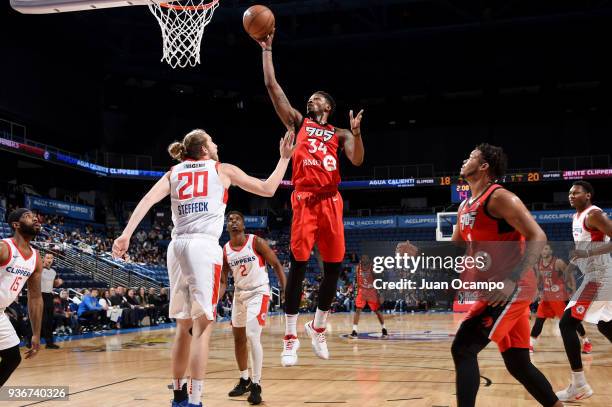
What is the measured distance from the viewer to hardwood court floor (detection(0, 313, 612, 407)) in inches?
259

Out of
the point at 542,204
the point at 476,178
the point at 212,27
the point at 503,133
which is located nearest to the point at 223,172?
the point at 476,178

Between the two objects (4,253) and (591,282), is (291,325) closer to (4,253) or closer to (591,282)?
(4,253)

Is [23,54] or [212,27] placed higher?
[212,27]

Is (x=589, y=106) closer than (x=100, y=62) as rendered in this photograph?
No

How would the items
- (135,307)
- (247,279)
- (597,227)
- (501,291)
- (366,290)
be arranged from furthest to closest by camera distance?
(135,307), (366,290), (247,279), (597,227), (501,291)

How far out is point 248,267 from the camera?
7.27 metres

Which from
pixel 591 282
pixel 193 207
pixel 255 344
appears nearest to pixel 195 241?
pixel 193 207

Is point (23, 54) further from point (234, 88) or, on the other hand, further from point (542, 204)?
point (542, 204)

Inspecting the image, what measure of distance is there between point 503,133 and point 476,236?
32.1 meters

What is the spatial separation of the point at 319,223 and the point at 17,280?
274 centimetres

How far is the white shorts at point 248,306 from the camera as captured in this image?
6992 mm

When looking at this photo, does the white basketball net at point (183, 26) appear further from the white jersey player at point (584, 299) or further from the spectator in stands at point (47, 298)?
the white jersey player at point (584, 299)

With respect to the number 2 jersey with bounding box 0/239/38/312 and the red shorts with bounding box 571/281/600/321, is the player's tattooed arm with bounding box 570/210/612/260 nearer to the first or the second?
the red shorts with bounding box 571/281/600/321

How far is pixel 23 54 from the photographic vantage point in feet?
83.9
